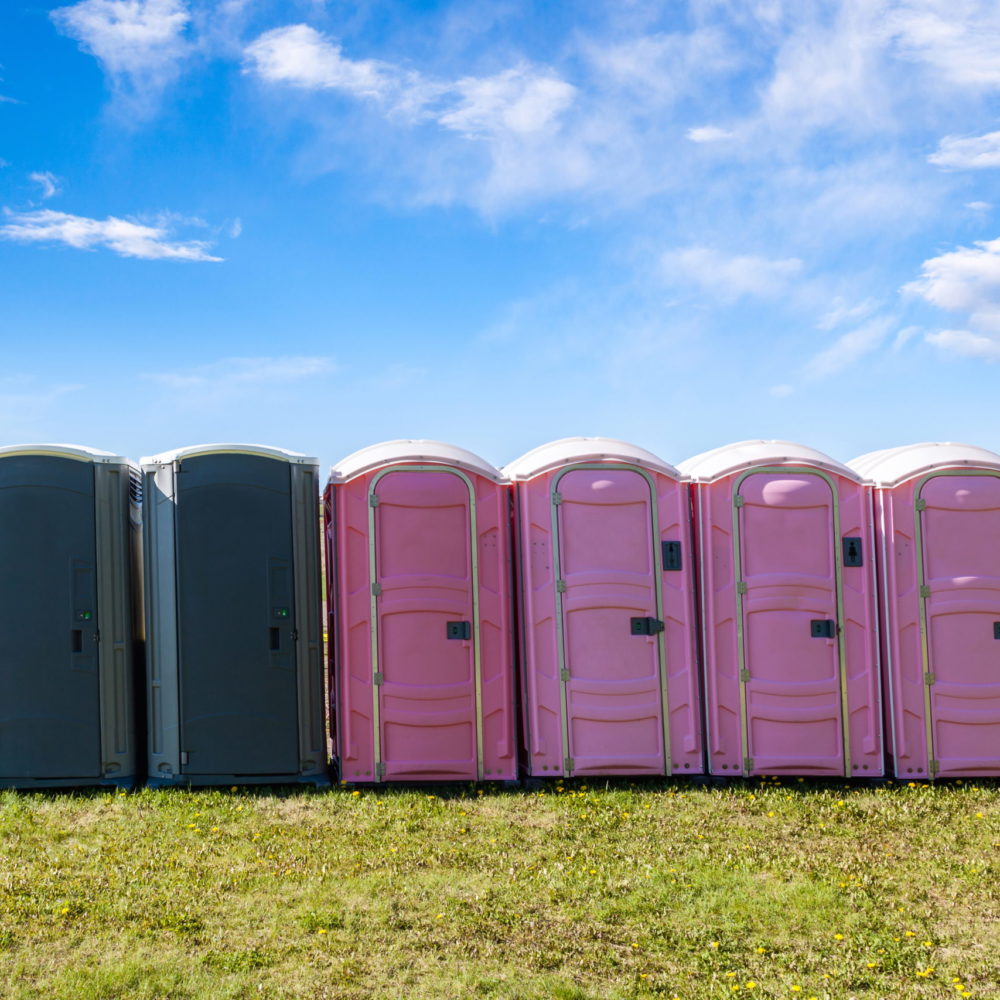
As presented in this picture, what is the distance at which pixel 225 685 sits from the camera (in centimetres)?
736

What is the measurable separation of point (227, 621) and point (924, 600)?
5.42 m

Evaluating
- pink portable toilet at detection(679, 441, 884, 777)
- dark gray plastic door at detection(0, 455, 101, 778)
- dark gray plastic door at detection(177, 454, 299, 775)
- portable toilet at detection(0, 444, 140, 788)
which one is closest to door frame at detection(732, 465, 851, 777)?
pink portable toilet at detection(679, 441, 884, 777)

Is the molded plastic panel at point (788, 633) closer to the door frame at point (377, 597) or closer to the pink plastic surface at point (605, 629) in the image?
the pink plastic surface at point (605, 629)

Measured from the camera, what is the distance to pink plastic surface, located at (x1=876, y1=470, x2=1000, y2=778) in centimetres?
764

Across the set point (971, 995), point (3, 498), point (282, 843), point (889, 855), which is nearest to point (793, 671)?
point (889, 855)

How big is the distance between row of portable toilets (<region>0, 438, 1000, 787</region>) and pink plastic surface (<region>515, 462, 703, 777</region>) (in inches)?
0.7

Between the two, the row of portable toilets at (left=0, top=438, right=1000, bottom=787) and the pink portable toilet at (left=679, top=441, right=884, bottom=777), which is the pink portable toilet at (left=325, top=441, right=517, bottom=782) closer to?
the row of portable toilets at (left=0, top=438, right=1000, bottom=787)

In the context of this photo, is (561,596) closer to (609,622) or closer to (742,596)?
(609,622)

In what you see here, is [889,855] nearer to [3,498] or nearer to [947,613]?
[947,613]

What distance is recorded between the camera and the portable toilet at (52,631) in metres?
7.37

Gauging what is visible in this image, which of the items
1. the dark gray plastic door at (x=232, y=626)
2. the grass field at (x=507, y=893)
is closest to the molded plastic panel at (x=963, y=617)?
the grass field at (x=507, y=893)

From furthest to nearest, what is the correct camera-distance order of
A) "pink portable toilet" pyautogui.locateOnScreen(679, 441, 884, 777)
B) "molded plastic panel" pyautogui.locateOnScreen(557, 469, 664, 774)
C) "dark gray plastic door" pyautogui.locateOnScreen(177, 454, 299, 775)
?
"pink portable toilet" pyautogui.locateOnScreen(679, 441, 884, 777), "molded plastic panel" pyautogui.locateOnScreen(557, 469, 664, 774), "dark gray plastic door" pyautogui.locateOnScreen(177, 454, 299, 775)

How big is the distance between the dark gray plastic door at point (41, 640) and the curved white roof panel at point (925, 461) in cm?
640

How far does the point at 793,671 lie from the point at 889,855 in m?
1.82
